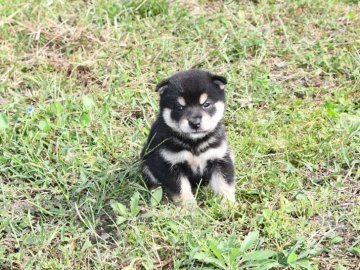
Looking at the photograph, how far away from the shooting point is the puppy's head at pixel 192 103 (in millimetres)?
4723

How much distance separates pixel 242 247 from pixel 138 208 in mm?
794

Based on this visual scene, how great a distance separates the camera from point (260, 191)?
5.07 meters

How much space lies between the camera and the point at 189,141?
4.87 meters

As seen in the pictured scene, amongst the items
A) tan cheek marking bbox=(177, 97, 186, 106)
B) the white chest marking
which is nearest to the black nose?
tan cheek marking bbox=(177, 97, 186, 106)

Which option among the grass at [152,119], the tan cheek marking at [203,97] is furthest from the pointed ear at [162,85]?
the grass at [152,119]

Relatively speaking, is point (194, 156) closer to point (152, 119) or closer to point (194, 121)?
point (194, 121)

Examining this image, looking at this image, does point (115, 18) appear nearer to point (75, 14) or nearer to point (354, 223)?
point (75, 14)

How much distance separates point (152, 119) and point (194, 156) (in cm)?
139

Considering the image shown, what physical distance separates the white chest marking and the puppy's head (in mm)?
133

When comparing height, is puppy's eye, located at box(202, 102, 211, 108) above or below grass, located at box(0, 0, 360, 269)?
above

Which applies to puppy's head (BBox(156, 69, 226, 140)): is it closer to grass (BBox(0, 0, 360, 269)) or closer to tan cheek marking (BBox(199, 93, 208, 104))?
tan cheek marking (BBox(199, 93, 208, 104))

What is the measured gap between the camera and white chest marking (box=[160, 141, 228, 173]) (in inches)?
191

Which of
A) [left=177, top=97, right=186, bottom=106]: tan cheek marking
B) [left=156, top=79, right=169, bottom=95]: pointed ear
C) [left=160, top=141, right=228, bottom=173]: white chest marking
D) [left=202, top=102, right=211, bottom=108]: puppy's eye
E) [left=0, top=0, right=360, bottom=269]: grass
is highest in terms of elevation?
[left=156, top=79, right=169, bottom=95]: pointed ear

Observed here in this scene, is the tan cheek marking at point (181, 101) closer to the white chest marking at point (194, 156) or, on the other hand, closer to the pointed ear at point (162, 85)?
the pointed ear at point (162, 85)
